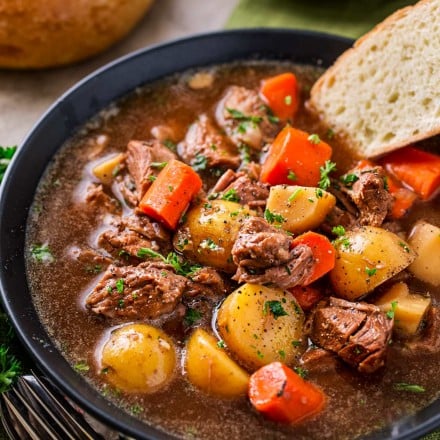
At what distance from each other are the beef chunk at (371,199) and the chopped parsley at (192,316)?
0.91 m

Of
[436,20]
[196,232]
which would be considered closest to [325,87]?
[436,20]

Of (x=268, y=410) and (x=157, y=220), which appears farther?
(x=157, y=220)

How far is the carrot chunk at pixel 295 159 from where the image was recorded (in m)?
3.42

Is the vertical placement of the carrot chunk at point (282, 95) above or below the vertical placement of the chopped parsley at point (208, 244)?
above

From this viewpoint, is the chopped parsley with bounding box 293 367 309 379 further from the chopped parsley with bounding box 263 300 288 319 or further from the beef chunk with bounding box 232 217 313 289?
the beef chunk with bounding box 232 217 313 289

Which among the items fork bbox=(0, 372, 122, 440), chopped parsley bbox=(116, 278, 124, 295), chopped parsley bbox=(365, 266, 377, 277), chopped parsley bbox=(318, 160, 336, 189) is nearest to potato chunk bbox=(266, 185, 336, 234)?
chopped parsley bbox=(318, 160, 336, 189)

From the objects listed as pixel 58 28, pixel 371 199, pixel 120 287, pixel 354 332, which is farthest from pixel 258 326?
pixel 58 28

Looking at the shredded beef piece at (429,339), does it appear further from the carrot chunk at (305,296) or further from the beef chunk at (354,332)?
the carrot chunk at (305,296)

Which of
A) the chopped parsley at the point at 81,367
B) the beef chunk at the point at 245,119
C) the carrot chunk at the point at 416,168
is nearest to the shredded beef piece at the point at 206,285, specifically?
the chopped parsley at the point at 81,367

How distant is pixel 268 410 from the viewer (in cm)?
261

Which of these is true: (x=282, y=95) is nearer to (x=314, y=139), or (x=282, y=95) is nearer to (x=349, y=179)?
(x=314, y=139)

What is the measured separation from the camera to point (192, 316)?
9.68 ft

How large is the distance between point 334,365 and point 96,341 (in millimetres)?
1030

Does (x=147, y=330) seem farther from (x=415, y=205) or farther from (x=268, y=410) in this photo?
(x=415, y=205)
